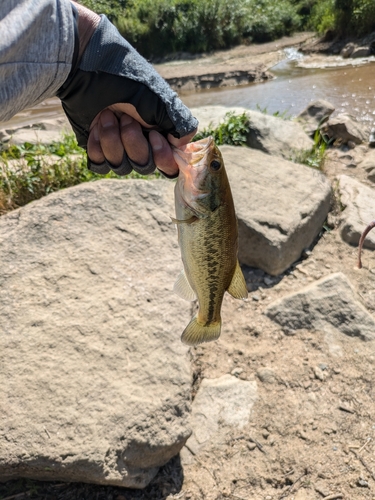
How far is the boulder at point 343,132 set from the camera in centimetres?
807

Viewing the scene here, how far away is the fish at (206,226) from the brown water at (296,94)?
31.3 ft

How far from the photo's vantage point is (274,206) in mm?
5047

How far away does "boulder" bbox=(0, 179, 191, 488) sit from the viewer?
2.79 meters

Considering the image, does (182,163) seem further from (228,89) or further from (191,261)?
(228,89)

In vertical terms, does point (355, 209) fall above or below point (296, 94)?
above

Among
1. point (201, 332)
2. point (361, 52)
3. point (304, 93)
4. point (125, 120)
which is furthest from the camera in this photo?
point (361, 52)

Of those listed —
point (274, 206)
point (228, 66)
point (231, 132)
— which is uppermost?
point (231, 132)

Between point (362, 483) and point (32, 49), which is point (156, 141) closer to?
point (32, 49)

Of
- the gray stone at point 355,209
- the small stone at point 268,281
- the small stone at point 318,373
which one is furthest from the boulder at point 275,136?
the small stone at point 318,373

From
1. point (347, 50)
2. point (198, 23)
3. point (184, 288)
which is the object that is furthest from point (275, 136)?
point (198, 23)

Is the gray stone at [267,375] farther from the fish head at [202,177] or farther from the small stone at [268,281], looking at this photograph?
the fish head at [202,177]

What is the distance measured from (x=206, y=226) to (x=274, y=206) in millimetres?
2999

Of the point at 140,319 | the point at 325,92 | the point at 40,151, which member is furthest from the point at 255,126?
the point at 325,92

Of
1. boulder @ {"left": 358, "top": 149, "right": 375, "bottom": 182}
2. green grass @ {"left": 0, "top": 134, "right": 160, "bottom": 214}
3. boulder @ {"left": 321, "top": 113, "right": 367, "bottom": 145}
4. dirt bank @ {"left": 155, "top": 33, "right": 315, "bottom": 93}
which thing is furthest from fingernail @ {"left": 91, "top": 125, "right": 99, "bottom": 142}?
dirt bank @ {"left": 155, "top": 33, "right": 315, "bottom": 93}
